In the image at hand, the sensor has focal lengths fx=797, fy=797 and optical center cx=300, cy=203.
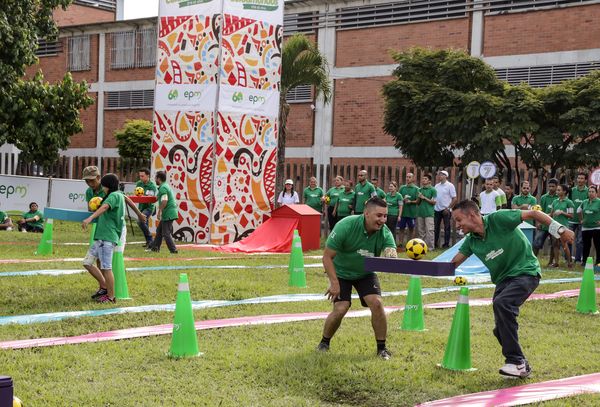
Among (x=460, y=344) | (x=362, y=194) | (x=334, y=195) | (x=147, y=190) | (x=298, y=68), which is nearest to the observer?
(x=460, y=344)

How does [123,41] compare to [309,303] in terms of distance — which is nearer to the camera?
[309,303]

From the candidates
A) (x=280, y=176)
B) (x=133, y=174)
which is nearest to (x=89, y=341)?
(x=280, y=176)

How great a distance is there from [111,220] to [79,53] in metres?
33.3

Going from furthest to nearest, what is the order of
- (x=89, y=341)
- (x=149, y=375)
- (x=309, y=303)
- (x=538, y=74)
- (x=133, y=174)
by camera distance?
1. (x=133, y=174)
2. (x=538, y=74)
3. (x=309, y=303)
4. (x=89, y=341)
5. (x=149, y=375)

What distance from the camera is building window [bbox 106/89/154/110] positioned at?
3959 cm

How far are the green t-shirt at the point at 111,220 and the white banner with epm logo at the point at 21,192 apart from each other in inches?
646

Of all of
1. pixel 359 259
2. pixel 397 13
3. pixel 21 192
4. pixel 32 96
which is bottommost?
pixel 21 192

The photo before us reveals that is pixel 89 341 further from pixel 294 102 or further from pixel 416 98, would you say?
pixel 294 102

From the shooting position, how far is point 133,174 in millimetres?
35125

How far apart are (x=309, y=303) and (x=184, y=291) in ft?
12.3

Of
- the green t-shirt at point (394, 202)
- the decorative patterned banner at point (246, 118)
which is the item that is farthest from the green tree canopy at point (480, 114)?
the decorative patterned banner at point (246, 118)

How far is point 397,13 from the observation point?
32.5 m

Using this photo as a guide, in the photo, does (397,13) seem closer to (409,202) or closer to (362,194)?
(409,202)

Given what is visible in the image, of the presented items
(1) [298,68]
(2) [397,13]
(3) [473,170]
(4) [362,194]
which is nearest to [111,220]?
(4) [362,194]
